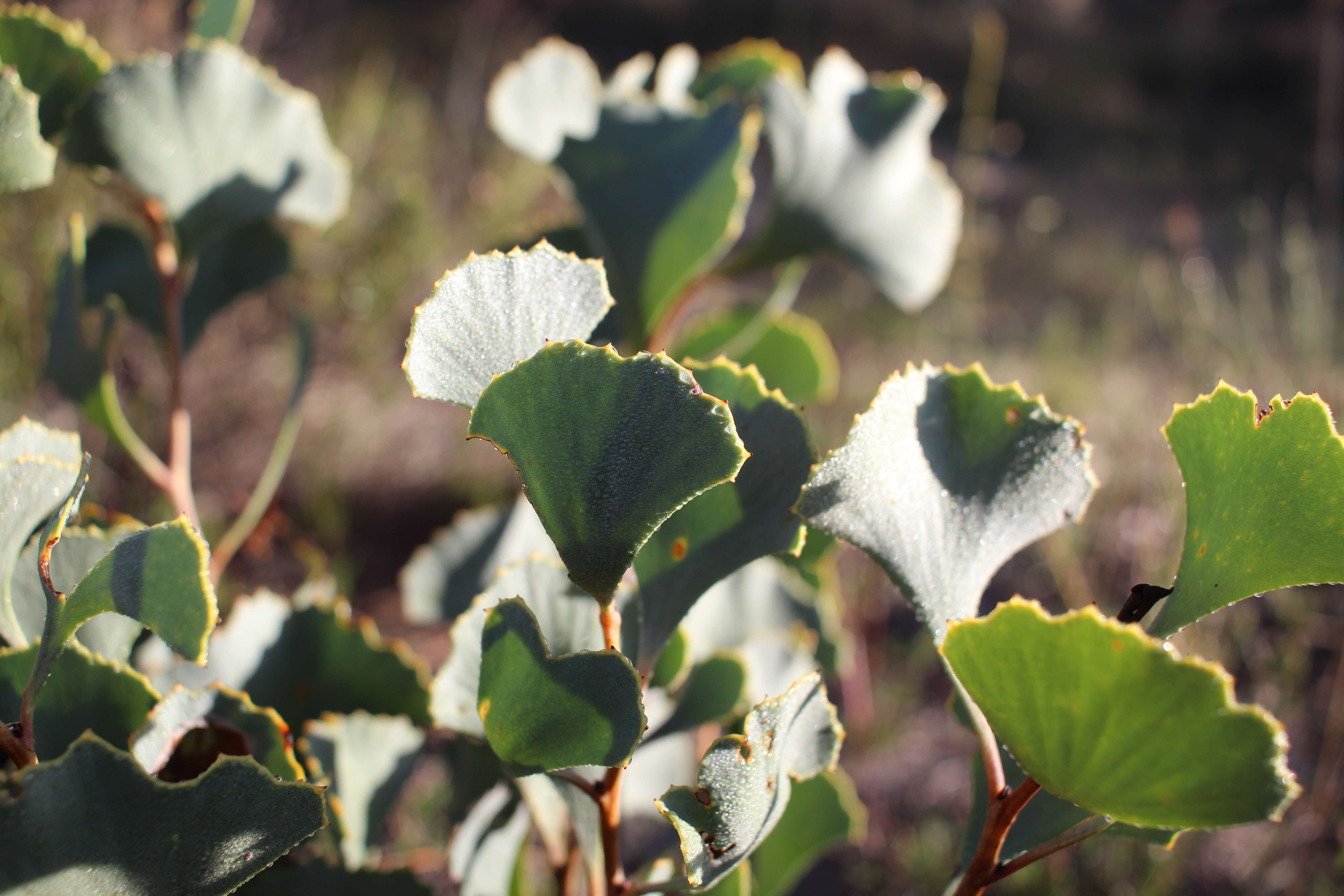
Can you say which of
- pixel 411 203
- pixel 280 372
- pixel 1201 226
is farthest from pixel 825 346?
pixel 1201 226

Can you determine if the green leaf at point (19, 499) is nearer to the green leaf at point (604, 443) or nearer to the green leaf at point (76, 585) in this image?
the green leaf at point (76, 585)

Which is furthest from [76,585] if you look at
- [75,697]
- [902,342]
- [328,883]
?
[902,342]

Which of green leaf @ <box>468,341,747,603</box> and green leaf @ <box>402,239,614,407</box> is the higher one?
green leaf @ <box>402,239,614,407</box>

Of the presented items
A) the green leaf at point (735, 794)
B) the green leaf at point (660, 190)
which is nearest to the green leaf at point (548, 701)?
the green leaf at point (735, 794)

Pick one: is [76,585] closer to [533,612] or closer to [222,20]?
[533,612]

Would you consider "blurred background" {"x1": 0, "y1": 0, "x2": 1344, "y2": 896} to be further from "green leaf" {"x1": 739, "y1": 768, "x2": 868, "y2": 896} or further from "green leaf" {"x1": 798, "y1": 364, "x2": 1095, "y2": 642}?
"green leaf" {"x1": 739, "y1": 768, "x2": 868, "y2": 896}

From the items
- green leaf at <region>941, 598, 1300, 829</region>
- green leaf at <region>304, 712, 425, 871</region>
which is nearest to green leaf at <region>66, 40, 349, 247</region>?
green leaf at <region>304, 712, 425, 871</region>

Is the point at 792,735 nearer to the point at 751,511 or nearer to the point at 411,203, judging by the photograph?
the point at 751,511
